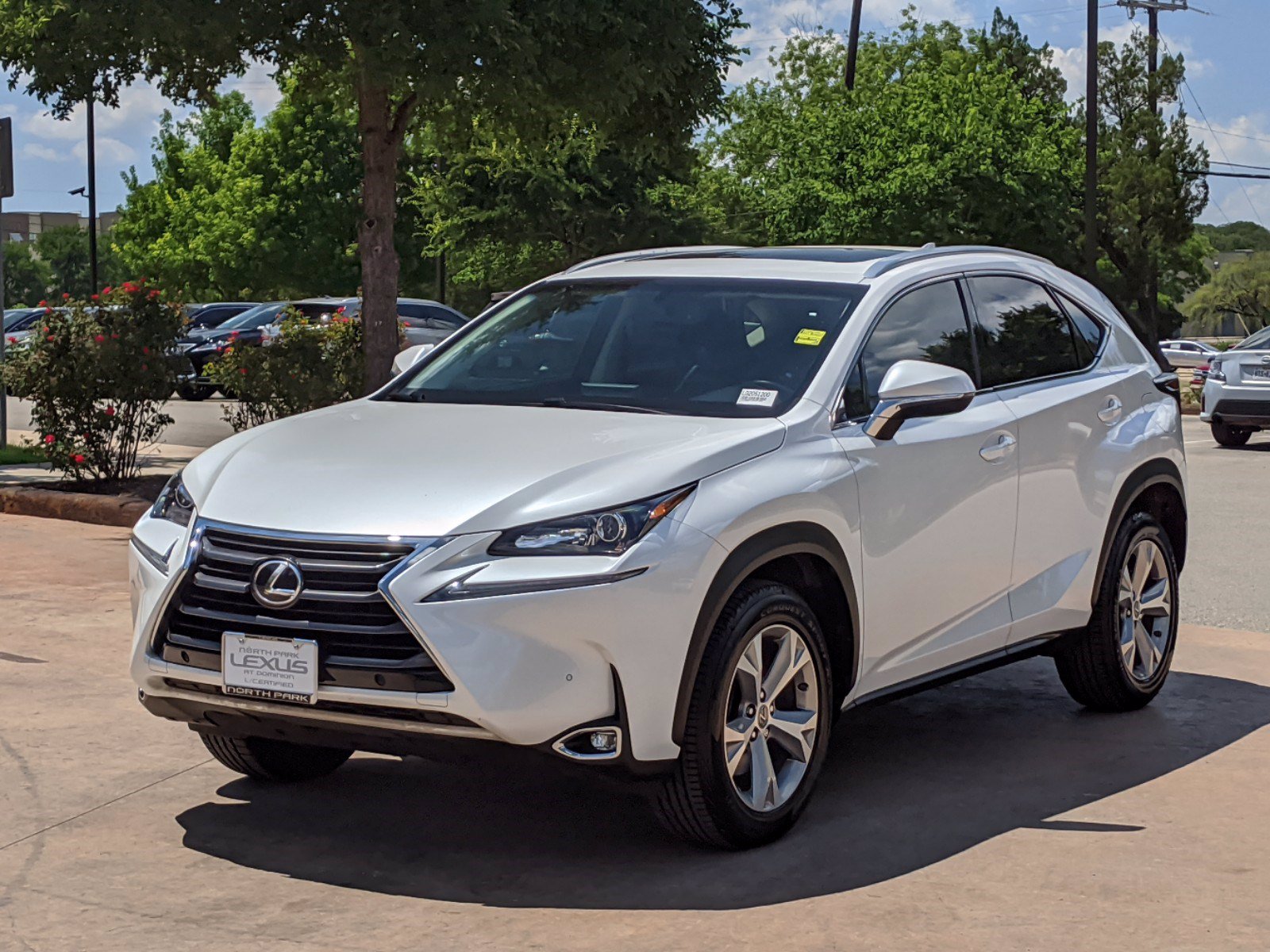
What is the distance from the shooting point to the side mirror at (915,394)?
5.66 m

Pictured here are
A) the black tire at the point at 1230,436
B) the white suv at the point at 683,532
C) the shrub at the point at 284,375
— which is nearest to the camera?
the white suv at the point at 683,532

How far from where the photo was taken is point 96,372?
13.0 meters

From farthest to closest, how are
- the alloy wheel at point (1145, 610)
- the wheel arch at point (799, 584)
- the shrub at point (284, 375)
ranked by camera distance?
the shrub at point (284, 375) < the alloy wheel at point (1145, 610) < the wheel arch at point (799, 584)

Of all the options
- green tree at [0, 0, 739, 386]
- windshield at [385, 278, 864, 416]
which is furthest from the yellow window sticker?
green tree at [0, 0, 739, 386]

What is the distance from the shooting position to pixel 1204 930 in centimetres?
466

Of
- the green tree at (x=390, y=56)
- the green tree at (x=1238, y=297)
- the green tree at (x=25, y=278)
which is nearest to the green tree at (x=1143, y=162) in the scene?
the green tree at (x=390, y=56)

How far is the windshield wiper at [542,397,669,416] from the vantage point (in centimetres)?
570

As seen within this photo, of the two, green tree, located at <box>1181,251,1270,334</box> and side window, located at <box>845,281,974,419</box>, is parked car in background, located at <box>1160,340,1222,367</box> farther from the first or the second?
side window, located at <box>845,281,974,419</box>

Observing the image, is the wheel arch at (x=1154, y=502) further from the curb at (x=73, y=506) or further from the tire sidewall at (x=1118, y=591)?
the curb at (x=73, y=506)

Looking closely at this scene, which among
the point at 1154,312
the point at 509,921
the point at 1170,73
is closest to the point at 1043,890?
the point at 509,921

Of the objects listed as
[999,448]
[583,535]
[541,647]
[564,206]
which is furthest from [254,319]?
[541,647]

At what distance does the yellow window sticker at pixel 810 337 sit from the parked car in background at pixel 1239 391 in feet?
53.1

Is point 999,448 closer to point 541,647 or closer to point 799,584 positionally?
point 799,584

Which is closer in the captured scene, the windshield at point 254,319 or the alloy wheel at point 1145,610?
the alloy wheel at point 1145,610
